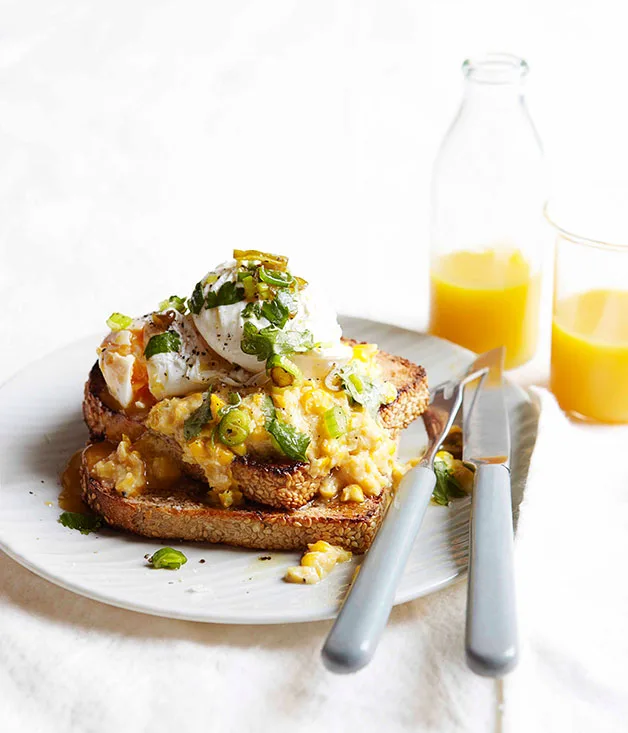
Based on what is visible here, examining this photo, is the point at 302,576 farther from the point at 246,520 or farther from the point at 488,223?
the point at 488,223

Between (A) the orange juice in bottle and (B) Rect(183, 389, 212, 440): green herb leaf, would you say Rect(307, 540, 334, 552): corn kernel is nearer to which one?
(B) Rect(183, 389, 212, 440): green herb leaf

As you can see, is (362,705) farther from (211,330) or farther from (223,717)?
(211,330)

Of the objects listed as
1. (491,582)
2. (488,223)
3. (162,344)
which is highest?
(162,344)

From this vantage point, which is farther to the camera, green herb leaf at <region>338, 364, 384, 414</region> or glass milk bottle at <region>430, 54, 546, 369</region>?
glass milk bottle at <region>430, 54, 546, 369</region>

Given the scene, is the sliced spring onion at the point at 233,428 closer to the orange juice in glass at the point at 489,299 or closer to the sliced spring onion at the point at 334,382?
the sliced spring onion at the point at 334,382

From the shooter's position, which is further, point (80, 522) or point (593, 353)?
point (593, 353)

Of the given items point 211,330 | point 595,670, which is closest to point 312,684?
point 595,670


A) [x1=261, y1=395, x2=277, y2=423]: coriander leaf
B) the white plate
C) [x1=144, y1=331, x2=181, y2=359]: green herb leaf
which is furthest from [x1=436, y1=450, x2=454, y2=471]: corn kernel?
[x1=144, y1=331, x2=181, y2=359]: green herb leaf

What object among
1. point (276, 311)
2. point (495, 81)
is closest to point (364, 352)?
point (276, 311)
